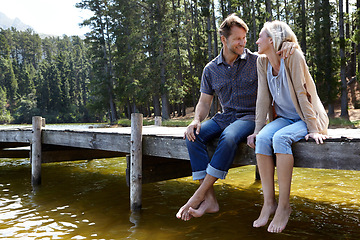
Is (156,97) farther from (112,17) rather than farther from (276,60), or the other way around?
(276,60)

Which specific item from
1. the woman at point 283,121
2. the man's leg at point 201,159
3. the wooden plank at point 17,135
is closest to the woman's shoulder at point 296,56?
the woman at point 283,121

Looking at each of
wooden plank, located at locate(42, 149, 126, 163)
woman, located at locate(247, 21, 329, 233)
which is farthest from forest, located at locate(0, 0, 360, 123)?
woman, located at locate(247, 21, 329, 233)

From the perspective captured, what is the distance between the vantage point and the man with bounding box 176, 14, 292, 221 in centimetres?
348

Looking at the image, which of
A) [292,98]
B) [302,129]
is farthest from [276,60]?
[302,129]

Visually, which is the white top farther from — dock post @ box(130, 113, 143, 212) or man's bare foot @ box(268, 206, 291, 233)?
dock post @ box(130, 113, 143, 212)

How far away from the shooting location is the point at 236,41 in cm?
379

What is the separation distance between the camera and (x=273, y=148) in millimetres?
3086

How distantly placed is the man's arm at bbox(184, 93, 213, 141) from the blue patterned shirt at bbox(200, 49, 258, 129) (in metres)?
0.18

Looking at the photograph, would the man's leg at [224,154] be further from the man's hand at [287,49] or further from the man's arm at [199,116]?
the man's hand at [287,49]

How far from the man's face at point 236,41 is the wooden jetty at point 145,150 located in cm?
107

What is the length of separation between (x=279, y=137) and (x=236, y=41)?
1308 millimetres

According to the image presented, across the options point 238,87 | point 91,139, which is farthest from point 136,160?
point 238,87

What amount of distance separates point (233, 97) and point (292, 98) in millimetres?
833

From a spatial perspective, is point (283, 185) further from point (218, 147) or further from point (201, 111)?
A: point (201, 111)
